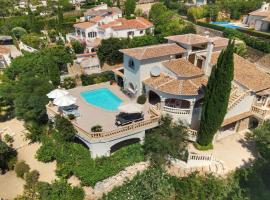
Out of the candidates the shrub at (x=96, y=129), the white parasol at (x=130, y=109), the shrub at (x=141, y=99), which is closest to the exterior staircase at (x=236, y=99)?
the shrub at (x=141, y=99)

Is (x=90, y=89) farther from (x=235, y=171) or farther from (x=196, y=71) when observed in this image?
(x=235, y=171)

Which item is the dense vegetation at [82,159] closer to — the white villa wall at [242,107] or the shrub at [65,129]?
the shrub at [65,129]

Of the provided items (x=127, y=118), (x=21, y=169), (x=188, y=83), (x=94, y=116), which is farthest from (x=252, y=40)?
(x=21, y=169)

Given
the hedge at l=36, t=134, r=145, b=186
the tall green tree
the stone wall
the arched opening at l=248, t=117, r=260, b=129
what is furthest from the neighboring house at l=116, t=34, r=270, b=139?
the tall green tree

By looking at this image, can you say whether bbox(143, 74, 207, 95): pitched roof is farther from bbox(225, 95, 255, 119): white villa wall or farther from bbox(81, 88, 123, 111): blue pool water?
bbox(81, 88, 123, 111): blue pool water

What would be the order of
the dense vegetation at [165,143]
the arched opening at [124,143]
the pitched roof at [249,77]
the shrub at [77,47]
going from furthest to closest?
the shrub at [77,47]
the pitched roof at [249,77]
the arched opening at [124,143]
the dense vegetation at [165,143]
